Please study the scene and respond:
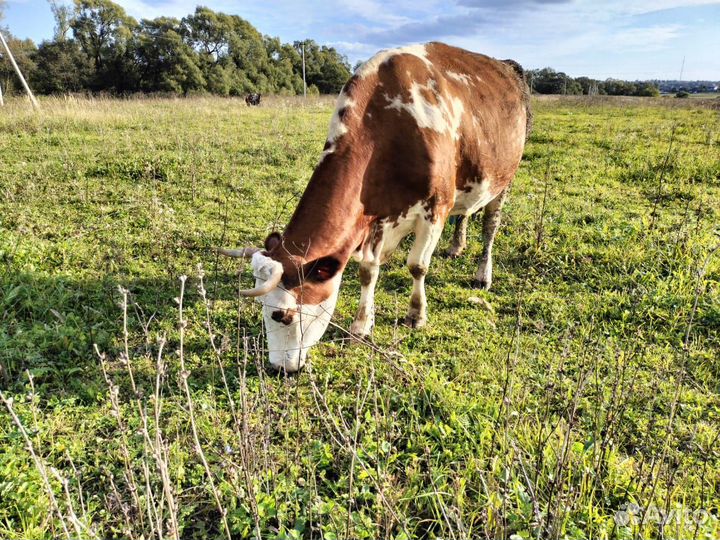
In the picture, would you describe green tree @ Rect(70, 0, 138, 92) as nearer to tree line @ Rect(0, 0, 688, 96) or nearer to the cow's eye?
tree line @ Rect(0, 0, 688, 96)

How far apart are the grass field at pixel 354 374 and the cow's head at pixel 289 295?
0.79ft

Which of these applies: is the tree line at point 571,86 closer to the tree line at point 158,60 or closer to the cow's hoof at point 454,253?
the tree line at point 158,60

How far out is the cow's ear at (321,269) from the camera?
3.31 meters

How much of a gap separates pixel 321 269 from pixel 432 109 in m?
1.61

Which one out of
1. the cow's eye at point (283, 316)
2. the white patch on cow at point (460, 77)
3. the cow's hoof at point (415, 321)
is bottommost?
the cow's hoof at point (415, 321)

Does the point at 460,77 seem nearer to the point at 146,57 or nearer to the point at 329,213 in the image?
the point at 329,213

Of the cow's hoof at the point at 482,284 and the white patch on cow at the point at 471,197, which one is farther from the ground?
the white patch on cow at the point at 471,197

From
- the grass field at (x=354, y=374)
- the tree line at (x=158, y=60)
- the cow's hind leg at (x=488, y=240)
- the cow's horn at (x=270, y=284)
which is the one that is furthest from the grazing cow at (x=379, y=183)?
the tree line at (x=158, y=60)

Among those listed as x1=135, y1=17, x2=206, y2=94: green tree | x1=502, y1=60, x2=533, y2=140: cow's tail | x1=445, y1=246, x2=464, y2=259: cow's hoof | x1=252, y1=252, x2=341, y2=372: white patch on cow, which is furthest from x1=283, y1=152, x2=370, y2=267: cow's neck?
x1=135, y1=17, x2=206, y2=94: green tree

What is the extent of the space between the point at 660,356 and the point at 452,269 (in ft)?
7.37

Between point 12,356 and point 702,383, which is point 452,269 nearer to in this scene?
point 702,383

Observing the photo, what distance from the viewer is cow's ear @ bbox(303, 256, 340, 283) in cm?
331

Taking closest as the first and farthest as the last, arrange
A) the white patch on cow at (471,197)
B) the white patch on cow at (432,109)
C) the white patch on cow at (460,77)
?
the white patch on cow at (432,109), the white patch on cow at (460,77), the white patch on cow at (471,197)

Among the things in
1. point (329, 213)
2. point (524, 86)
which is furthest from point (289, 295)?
point (524, 86)
